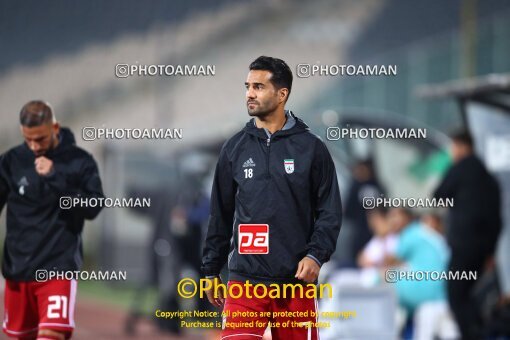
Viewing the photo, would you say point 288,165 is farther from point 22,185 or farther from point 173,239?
point 173,239

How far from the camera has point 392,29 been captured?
15336 mm

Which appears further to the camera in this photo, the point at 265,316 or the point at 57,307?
the point at 57,307

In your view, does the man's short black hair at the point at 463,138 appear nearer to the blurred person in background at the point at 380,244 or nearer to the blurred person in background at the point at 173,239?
the blurred person in background at the point at 380,244

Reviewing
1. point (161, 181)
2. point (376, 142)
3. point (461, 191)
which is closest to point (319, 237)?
point (461, 191)

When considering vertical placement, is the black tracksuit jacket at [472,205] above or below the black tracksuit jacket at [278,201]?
above

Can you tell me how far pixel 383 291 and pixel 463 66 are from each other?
18.3 ft

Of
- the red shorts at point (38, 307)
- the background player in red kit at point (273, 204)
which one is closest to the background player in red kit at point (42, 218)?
the red shorts at point (38, 307)

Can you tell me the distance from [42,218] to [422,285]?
4.53 meters

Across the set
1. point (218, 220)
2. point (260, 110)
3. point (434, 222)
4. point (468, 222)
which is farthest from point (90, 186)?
point (434, 222)

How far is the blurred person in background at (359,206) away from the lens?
11453mm

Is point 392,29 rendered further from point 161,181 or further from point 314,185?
point 314,185

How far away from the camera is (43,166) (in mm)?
6066

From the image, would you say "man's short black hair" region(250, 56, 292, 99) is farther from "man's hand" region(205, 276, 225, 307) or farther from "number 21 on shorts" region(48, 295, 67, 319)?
"number 21 on shorts" region(48, 295, 67, 319)

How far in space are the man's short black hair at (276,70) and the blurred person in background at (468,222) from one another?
4.06m
